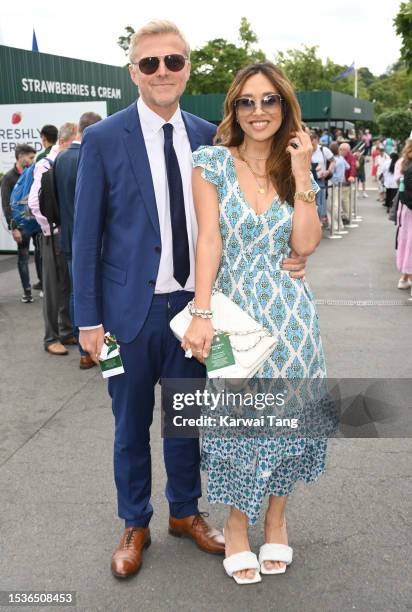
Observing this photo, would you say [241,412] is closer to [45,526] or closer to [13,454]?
[45,526]

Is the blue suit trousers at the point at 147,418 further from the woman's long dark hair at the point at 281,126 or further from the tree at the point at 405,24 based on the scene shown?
the tree at the point at 405,24

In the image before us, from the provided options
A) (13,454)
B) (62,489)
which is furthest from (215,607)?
(13,454)

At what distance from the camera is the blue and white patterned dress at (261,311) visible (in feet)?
8.57

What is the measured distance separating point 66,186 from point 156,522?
3.32 m

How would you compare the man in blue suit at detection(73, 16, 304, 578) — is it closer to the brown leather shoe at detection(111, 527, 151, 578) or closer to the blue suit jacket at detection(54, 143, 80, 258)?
the brown leather shoe at detection(111, 527, 151, 578)

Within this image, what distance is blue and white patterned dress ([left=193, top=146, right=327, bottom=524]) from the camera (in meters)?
2.61

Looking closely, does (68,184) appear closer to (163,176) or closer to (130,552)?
(163,176)

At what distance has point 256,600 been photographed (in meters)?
2.76

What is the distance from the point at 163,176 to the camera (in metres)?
→ 2.74

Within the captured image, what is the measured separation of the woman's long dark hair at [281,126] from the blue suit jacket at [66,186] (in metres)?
3.18

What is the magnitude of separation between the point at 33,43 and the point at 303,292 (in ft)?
53.5

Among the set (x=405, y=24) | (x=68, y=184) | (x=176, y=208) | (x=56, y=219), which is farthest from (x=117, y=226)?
(x=405, y=24)

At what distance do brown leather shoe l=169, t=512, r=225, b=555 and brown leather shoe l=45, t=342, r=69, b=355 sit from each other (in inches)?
131

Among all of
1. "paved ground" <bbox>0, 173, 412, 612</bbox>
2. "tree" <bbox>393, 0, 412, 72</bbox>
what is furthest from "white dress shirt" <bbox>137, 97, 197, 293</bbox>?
"tree" <bbox>393, 0, 412, 72</bbox>
